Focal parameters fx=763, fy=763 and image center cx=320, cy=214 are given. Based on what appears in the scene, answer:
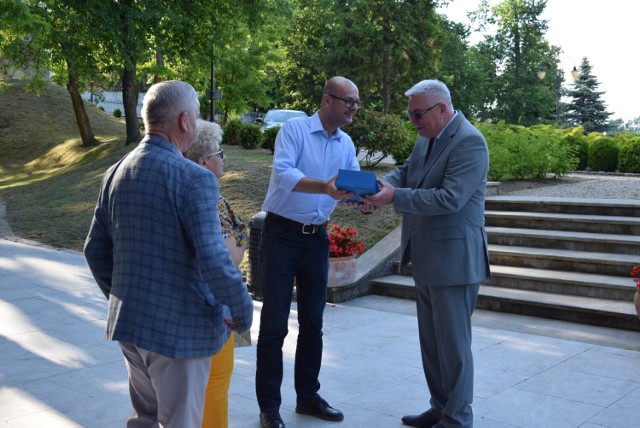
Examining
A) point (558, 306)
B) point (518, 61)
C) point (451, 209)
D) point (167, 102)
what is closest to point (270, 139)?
point (558, 306)

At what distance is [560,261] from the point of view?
9.33 metres

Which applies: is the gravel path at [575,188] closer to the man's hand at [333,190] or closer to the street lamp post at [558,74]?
the man's hand at [333,190]

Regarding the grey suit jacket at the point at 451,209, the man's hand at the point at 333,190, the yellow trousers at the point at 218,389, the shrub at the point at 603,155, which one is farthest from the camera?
the shrub at the point at 603,155

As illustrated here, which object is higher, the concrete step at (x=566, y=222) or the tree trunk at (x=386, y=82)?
the tree trunk at (x=386, y=82)

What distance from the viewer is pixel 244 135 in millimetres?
22609

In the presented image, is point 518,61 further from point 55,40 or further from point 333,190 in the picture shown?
point 333,190

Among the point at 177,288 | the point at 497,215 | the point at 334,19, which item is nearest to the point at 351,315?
the point at 497,215

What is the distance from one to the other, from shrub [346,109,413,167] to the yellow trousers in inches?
395

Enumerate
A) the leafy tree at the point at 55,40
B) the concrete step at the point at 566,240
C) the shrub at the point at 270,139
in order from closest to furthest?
the concrete step at the point at 566,240 → the leafy tree at the point at 55,40 → the shrub at the point at 270,139

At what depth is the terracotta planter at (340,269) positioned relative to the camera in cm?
911

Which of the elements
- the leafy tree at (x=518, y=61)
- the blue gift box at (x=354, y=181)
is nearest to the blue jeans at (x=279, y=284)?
the blue gift box at (x=354, y=181)

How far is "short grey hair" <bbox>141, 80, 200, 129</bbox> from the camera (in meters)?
3.05

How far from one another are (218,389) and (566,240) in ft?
23.3

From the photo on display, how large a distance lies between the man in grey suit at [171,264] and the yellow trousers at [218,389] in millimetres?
435
